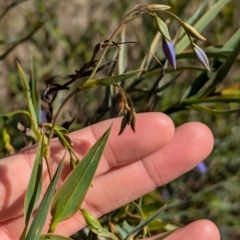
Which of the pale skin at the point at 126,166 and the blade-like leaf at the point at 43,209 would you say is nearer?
the blade-like leaf at the point at 43,209

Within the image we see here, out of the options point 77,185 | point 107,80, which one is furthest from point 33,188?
point 107,80

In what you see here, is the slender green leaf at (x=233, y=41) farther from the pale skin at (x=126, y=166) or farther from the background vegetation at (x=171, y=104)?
the background vegetation at (x=171, y=104)

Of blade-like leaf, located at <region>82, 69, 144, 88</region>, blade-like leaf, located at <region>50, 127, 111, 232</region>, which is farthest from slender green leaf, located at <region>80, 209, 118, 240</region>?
blade-like leaf, located at <region>82, 69, 144, 88</region>

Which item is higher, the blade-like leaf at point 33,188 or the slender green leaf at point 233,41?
the slender green leaf at point 233,41

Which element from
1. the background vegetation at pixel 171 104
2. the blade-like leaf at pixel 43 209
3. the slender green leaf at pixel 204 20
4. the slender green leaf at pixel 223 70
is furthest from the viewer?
the background vegetation at pixel 171 104

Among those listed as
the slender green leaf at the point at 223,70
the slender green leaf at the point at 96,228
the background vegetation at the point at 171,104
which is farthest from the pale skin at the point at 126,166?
the background vegetation at the point at 171,104

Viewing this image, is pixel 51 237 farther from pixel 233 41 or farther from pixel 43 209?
pixel 233 41

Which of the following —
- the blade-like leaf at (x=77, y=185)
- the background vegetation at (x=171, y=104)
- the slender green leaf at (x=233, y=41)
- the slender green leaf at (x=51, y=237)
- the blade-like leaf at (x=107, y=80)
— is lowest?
the background vegetation at (x=171, y=104)
